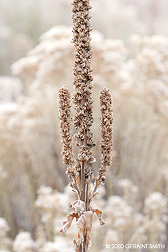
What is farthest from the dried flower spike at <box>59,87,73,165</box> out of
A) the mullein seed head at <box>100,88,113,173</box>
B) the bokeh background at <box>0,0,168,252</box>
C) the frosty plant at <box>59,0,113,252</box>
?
the bokeh background at <box>0,0,168,252</box>

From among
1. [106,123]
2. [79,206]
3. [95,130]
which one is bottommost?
[79,206]

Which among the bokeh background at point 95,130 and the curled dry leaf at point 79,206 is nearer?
the curled dry leaf at point 79,206

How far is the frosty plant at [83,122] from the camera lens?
3.37ft

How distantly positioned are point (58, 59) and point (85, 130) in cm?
338

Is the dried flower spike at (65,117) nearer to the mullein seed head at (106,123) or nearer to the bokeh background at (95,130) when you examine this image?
the mullein seed head at (106,123)

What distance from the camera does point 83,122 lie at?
1063mm

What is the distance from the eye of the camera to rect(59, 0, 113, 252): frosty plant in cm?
103

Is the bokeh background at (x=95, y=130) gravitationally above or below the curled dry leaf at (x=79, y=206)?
above

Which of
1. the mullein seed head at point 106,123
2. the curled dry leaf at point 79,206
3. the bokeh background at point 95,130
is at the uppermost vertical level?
the bokeh background at point 95,130

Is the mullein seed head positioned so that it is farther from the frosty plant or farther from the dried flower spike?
the dried flower spike

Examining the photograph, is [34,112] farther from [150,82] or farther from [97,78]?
[150,82]

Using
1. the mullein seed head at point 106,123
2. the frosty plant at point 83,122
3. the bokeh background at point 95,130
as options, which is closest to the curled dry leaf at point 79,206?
the frosty plant at point 83,122

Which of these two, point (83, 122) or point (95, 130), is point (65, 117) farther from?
point (95, 130)

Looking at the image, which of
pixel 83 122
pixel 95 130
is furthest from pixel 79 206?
pixel 95 130
